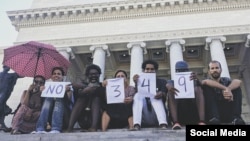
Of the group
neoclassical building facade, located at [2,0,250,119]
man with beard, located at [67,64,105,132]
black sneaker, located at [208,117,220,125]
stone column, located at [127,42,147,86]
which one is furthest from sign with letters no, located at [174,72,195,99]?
neoclassical building facade, located at [2,0,250,119]

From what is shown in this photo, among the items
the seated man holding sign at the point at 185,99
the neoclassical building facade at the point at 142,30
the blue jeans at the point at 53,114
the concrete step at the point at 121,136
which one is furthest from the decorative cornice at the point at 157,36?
the concrete step at the point at 121,136

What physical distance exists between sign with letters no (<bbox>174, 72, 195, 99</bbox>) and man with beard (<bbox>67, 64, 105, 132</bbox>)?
6.65 feet

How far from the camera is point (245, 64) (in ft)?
86.9

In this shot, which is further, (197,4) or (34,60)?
(197,4)

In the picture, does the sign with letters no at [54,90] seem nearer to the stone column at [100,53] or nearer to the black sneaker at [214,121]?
the black sneaker at [214,121]

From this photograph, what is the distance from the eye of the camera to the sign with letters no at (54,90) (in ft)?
25.6

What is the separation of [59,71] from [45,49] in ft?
4.79

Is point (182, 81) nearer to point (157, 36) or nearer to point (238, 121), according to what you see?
point (238, 121)

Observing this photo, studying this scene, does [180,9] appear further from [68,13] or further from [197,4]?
[68,13]

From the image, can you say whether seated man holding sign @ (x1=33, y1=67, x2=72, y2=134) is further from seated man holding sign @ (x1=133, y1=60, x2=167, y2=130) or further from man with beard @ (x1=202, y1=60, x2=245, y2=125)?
man with beard @ (x1=202, y1=60, x2=245, y2=125)

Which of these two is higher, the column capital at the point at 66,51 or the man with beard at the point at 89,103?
the column capital at the point at 66,51

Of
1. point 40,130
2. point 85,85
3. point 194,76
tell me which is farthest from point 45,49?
point 194,76

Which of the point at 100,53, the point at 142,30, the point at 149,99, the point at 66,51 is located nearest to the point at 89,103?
the point at 149,99

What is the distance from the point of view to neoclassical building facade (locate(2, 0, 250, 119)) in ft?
77.7
